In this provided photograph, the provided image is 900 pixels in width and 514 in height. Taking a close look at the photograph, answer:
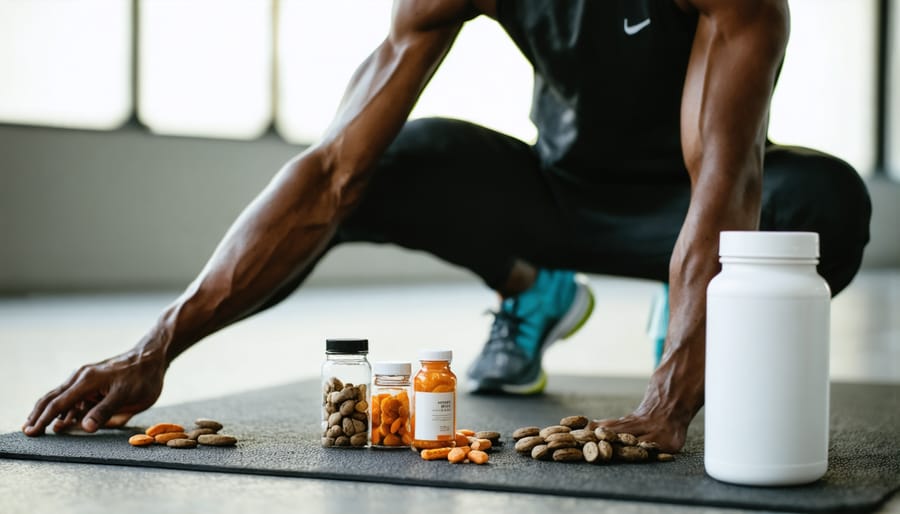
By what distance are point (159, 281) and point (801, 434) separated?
200 inches

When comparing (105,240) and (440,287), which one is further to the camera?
(440,287)

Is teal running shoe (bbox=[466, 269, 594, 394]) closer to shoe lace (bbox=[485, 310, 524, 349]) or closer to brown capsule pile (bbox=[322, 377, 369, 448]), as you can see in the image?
shoe lace (bbox=[485, 310, 524, 349])

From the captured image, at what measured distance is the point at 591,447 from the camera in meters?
1.35

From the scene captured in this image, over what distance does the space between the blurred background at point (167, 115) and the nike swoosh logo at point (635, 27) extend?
4.17 metres

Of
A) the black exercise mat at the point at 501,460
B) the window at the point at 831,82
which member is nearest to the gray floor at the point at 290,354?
the black exercise mat at the point at 501,460

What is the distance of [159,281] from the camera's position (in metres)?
5.95

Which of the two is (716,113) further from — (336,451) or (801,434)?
(336,451)

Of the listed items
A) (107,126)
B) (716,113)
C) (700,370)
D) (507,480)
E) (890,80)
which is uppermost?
(890,80)

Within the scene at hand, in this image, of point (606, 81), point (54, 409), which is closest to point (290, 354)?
point (606, 81)

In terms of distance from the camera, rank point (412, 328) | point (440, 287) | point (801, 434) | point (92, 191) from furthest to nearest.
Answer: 1. point (440, 287)
2. point (92, 191)
3. point (412, 328)
4. point (801, 434)

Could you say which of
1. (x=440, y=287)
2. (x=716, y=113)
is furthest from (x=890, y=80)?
(x=716, y=113)

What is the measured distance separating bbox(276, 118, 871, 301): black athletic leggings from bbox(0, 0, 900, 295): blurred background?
3755mm

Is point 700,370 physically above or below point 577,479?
above

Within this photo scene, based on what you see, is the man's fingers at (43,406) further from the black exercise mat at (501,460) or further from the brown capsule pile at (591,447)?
the brown capsule pile at (591,447)
